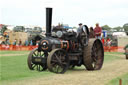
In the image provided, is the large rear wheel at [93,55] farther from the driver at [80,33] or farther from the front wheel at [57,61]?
the front wheel at [57,61]

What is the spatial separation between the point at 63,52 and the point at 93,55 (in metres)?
2.02

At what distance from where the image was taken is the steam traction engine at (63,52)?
10.3 meters

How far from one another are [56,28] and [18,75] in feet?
11.4

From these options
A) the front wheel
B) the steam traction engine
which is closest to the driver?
the steam traction engine

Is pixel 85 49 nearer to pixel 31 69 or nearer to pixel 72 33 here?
pixel 72 33

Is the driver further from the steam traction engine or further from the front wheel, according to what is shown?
the front wheel

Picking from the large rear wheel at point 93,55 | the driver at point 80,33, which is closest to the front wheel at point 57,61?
the large rear wheel at point 93,55

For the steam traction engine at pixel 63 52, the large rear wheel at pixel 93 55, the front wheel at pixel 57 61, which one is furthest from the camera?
the large rear wheel at pixel 93 55

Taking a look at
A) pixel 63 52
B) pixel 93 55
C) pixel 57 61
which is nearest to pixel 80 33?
pixel 93 55

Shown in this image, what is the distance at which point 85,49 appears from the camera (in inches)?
460

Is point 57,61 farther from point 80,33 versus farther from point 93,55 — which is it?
point 93,55

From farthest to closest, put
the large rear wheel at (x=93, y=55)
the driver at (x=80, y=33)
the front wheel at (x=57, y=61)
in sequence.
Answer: the driver at (x=80, y=33)
the large rear wheel at (x=93, y=55)
the front wheel at (x=57, y=61)

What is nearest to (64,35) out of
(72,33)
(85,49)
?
(72,33)

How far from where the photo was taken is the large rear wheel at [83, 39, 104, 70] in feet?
37.6
